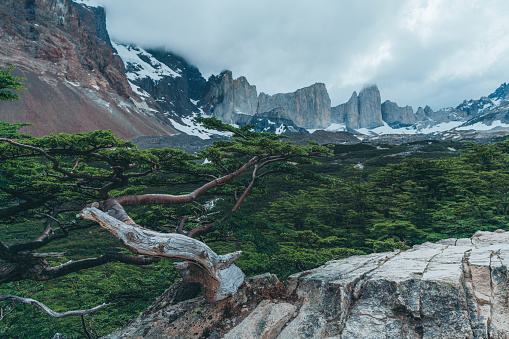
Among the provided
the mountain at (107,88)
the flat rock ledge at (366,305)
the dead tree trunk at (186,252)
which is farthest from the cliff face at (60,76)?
the flat rock ledge at (366,305)

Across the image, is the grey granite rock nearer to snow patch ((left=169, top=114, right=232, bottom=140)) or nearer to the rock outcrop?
the rock outcrop

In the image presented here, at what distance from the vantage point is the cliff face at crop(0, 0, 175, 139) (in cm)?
6669

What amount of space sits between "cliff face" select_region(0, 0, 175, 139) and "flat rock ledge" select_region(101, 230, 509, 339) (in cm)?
7448

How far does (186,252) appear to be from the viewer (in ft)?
16.7

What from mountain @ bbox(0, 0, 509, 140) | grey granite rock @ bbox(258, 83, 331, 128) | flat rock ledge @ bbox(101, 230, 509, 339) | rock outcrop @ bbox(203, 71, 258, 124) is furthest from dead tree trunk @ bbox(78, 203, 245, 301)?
grey granite rock @ bbox(258, 83, 331, 128)

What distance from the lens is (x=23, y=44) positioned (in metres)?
79.1

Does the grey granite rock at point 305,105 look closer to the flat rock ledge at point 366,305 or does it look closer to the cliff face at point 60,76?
the cliff face at point 60,76

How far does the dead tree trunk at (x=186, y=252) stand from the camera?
4531mm

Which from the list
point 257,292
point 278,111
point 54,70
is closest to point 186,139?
point 54,70

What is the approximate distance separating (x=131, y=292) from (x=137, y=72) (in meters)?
176

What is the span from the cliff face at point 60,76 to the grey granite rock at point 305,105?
88.0m

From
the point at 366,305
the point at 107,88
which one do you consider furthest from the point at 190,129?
the point at 366,305

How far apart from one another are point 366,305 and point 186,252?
3435mm

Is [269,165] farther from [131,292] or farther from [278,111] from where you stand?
[278,111]
